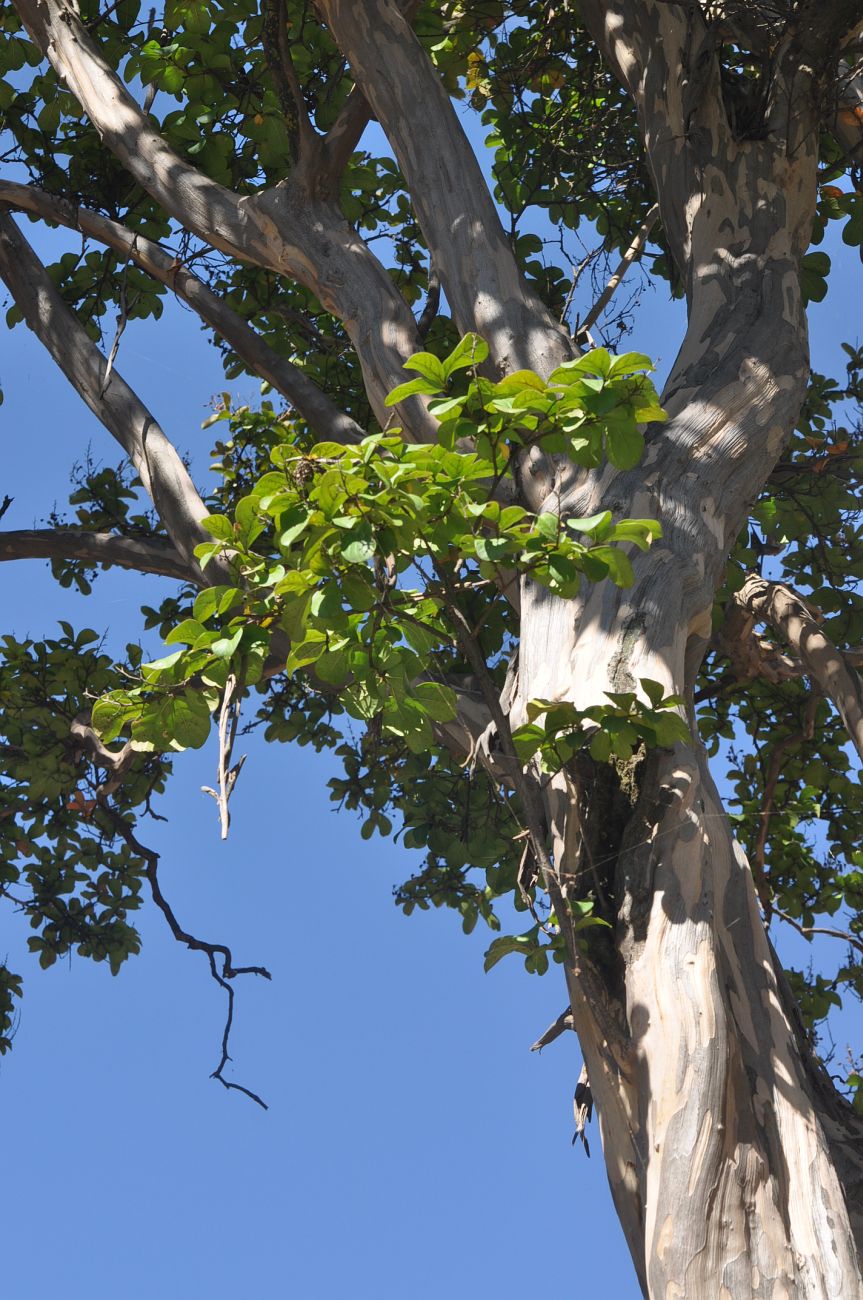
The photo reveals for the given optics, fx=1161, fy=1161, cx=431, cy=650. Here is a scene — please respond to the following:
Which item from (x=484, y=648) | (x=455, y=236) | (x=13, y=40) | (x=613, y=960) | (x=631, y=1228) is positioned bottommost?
(x=631, y=1228)

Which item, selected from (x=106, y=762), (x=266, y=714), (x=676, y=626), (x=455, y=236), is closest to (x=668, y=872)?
(x=676, y=626)

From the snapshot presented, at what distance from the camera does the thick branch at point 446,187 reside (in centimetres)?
341

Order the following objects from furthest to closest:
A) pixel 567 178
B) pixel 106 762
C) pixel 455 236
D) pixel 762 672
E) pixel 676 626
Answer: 1. pixel 567 178
2. pixel 762 672
3. pixel 106 762
4. pixel 455 236
5. pixel 676 626

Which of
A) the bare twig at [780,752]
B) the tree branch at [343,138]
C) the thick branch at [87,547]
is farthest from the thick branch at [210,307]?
the bare twig at [780,752]

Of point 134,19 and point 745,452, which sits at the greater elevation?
point 134,19

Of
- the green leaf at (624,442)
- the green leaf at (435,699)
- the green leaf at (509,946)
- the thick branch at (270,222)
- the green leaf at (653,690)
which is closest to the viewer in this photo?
the green leaf at (624,442)

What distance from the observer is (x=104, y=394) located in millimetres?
4441

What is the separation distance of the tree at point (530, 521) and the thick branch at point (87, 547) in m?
0.02

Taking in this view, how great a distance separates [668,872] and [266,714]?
3982mm

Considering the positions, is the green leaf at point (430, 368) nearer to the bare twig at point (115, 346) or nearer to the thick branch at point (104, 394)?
the thick branch at point (104, 394)

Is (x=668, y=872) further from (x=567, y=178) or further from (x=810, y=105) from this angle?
(x=567, y=178)

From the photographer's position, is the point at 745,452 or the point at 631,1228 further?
the point at 745,452

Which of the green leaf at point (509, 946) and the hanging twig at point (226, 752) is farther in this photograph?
the green leaf at point (509, 946)

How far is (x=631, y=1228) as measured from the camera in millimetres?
2566
